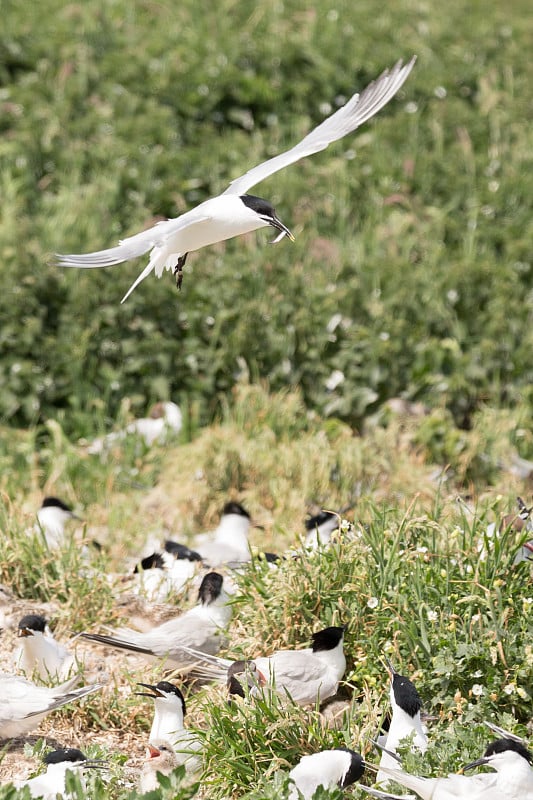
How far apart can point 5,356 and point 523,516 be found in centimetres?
360

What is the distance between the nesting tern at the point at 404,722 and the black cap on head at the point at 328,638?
37 cm

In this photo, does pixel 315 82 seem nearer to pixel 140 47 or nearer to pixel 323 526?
pixel 140 47

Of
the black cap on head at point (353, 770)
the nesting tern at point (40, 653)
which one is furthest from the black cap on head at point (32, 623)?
the black cap on head at point (353, 770)

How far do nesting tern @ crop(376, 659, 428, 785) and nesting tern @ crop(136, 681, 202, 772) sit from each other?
631 millimetres

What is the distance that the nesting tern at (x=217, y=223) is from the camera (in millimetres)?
3271

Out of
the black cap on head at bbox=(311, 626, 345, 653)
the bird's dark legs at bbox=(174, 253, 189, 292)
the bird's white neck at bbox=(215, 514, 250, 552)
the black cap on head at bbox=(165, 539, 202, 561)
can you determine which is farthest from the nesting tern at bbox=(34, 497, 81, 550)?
the bird's dark legs at bbox=(174, 253, 189, 292)

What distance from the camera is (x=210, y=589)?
441 cm

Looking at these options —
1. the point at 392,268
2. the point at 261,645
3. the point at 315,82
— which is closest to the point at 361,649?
the point at 261,645

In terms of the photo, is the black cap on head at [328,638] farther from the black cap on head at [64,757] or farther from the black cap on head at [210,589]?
the black cap on head at [64,757]

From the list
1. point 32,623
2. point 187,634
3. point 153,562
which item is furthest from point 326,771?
point 153,562

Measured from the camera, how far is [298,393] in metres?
6.83

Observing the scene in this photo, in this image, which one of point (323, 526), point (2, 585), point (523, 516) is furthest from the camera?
point (323, 526)

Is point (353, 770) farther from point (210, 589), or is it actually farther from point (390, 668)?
point (210, 589)

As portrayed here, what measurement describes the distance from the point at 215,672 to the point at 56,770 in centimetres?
87
